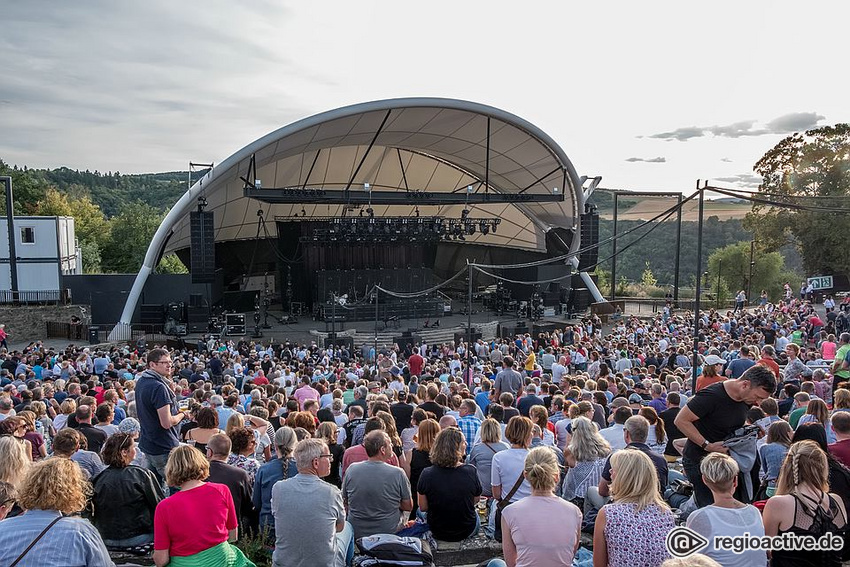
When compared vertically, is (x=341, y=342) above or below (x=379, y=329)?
below

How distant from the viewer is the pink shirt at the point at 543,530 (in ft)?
9.84

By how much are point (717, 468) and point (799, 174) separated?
37.5 m

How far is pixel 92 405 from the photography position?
5.86 metres

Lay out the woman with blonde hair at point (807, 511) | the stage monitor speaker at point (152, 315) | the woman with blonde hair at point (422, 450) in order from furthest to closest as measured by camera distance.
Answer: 1. the stage monitor speaker at point (152, 315)
2. the woman with blonde hair at point (422, 450)
3. the woman with blonde hair at point (807, 511)

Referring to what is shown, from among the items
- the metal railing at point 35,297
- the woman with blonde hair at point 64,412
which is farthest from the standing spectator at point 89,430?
the metal railing at point 35,297

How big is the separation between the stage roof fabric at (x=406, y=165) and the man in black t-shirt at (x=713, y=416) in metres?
18.4

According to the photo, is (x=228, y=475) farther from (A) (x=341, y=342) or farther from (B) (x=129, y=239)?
(B) (x=129, y=239)

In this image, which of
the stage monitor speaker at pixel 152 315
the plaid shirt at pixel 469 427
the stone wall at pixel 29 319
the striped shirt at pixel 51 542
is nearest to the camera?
the striped shirt at pixel 51 542

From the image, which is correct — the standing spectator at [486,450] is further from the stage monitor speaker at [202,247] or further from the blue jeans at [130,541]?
the stage monitor speaker at [202,247]

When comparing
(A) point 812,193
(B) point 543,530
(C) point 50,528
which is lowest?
(B) point 543,530

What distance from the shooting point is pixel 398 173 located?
101 feet

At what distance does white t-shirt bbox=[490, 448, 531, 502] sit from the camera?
416cm

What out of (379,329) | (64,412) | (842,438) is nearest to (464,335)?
(379,329)

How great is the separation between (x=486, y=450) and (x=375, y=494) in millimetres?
1169
